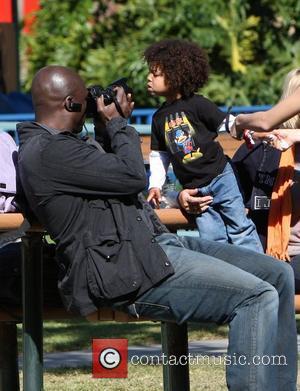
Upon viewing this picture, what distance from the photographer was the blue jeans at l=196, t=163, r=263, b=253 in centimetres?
498

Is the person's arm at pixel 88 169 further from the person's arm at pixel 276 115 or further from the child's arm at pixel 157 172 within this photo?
the child's arm at pixel 157 172

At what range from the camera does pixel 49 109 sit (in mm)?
4309

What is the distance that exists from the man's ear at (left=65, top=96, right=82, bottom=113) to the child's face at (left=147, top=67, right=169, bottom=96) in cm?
106

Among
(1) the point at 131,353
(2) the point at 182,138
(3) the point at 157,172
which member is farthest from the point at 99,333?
(2) the point at 182,138

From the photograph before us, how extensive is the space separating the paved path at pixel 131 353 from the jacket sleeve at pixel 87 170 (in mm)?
2321

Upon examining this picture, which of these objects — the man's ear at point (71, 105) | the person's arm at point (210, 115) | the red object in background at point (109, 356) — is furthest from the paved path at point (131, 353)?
the man's ear at point (71, 105)

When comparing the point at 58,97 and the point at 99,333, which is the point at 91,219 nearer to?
the point at 58,97

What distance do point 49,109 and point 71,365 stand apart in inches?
91.3

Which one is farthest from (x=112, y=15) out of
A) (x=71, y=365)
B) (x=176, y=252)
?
(x=176, y=252)

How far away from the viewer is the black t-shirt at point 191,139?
5.07 m

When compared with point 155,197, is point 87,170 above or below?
above

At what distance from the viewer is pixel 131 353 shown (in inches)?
Answer: 254

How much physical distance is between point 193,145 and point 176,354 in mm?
988

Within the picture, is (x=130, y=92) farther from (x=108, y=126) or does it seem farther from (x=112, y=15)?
(x=112, y=15)
